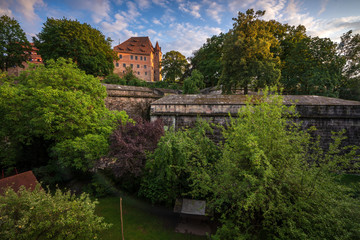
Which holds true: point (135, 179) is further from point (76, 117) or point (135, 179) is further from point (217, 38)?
point (217, 38)

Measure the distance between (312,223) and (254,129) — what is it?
2.72m

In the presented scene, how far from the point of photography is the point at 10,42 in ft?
70.0

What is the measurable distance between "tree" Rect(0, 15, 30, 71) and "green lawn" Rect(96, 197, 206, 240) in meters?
27.2

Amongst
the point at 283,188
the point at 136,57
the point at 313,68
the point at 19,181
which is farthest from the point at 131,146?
the point at 136,57

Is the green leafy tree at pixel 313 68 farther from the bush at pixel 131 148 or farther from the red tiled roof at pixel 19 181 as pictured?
the red tiled roof at pixel 19 181

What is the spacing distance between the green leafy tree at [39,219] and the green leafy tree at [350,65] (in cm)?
2552

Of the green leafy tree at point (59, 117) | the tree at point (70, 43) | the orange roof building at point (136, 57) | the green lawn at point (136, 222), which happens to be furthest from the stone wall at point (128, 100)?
the orange roof building at point (136, 57)

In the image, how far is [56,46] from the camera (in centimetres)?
2012

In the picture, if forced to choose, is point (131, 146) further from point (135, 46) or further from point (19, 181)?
point (135, 46)

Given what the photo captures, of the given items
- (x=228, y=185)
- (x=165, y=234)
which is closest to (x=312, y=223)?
(x=228, y=185)

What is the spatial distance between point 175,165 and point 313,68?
1971 cm

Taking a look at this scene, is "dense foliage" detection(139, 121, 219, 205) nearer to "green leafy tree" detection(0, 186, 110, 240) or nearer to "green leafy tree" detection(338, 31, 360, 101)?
"green leafy tree" detection(0, 186, 110, 240)

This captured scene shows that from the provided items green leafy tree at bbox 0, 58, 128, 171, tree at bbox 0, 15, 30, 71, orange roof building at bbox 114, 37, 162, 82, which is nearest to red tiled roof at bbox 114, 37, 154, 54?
orange roof building at bbox 114, 37, 162, 82

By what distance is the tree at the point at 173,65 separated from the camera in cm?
3170
